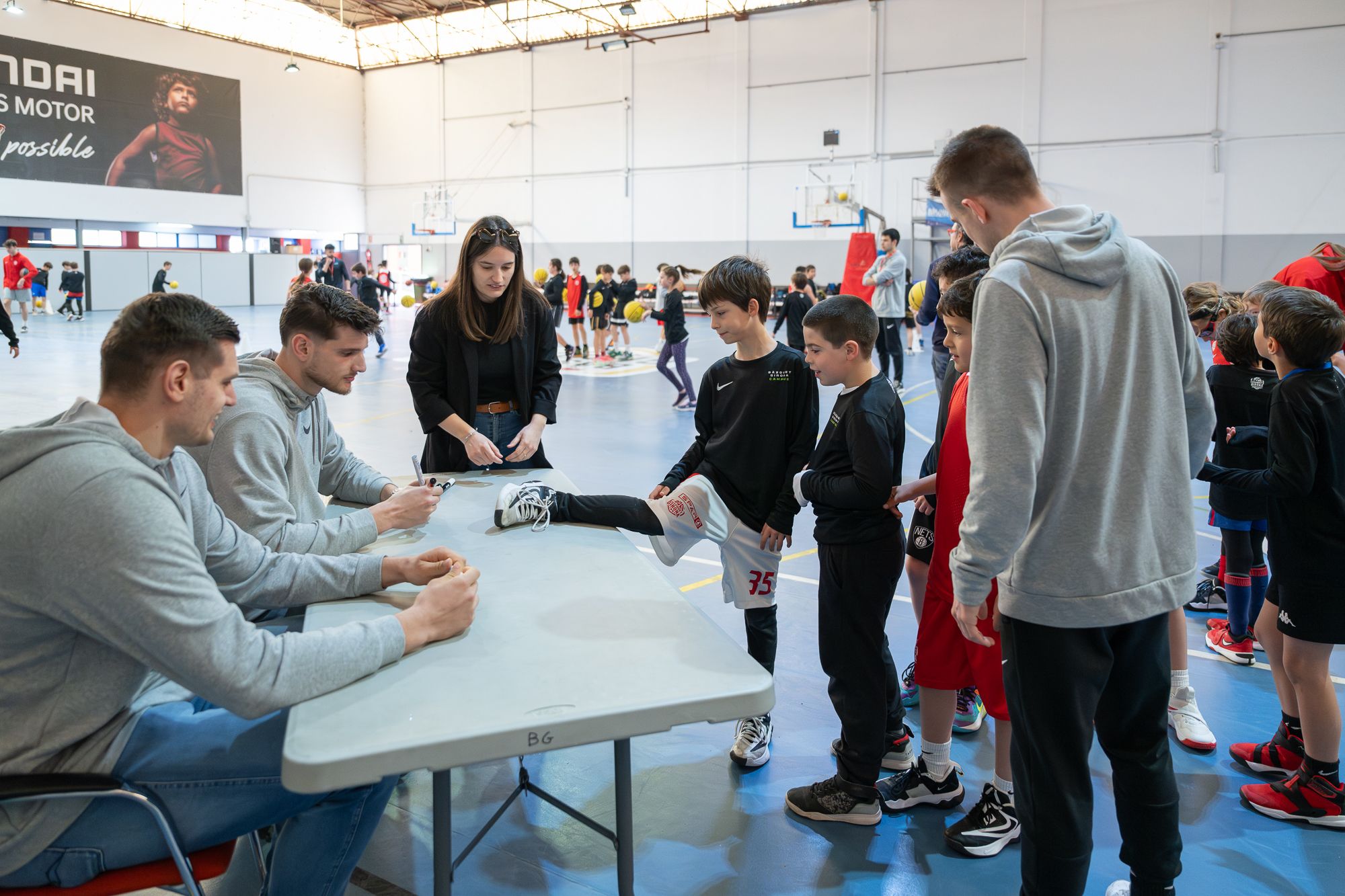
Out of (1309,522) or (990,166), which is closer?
(990,166)

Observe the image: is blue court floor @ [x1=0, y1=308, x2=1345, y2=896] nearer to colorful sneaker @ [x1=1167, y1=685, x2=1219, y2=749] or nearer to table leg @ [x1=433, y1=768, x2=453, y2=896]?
colorful sneaker @ [x1=1167, y1=685, x2=1219, y2=749]

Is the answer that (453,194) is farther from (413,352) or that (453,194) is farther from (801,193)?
(413,352)

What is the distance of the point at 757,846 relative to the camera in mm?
2482

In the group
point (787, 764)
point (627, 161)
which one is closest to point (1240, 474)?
point (787, 764)

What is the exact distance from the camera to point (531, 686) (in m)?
1.55

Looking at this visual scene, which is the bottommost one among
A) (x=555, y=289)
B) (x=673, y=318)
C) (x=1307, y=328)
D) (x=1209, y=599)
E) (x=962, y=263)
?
(x=1209, y=599)

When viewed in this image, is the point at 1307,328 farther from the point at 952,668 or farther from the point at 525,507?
the point at 525,507

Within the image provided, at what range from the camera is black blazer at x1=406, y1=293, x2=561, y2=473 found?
327 centimetres

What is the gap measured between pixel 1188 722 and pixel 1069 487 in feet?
6.03

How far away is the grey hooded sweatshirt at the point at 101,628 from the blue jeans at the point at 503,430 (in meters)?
1.76

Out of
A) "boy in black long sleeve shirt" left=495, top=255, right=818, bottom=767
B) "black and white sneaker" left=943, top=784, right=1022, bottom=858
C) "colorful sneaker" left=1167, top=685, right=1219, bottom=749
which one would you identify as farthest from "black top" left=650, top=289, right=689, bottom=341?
"black and white sneaker" left=943, top=784, right=1022, bottom=858

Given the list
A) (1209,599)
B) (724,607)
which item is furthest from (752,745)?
(1209,599)

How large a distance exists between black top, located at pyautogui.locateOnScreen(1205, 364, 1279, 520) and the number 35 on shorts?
175 cm

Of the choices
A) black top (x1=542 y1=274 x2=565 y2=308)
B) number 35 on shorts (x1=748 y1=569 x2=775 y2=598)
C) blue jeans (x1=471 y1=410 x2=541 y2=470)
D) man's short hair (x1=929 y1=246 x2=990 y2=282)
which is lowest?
number 35 on shorts (x1=748 y1=569 x2=775 y2=598)
